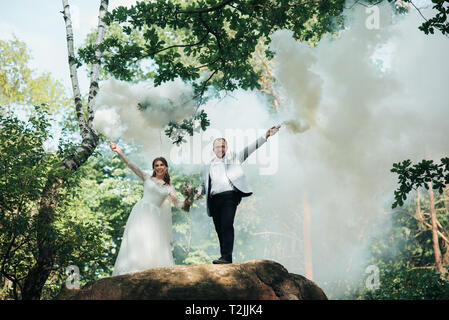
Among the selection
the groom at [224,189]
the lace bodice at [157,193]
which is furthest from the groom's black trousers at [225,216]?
the lace bodice at [157,193]

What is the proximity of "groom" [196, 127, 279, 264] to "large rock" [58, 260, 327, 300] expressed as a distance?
60 cm

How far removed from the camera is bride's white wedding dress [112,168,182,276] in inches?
207

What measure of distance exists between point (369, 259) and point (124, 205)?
14172 millimetres

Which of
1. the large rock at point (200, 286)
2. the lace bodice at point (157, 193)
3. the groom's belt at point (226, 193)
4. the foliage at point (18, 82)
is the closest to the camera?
the large rock at point (200, 286)

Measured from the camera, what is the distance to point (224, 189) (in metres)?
5.40

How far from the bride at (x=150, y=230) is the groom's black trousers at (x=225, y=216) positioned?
0.44m

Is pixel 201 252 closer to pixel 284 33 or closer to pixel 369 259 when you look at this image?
pixel 369 259

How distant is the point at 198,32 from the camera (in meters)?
6.46

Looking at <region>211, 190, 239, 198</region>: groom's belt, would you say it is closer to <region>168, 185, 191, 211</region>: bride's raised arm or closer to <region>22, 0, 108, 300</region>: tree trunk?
<region>168, 185, 191, 211</region>: bride's raised arm

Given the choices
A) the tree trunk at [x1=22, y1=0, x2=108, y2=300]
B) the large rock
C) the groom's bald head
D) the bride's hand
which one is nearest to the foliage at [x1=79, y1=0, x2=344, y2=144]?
the tree trunk at [x1=22, y1=0, x2=108, y2=300]

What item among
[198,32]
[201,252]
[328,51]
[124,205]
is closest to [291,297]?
[198,32]

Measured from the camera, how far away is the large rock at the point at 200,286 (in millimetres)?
4301

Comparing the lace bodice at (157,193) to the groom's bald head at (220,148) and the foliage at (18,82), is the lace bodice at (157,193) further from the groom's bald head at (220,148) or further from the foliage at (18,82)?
the foliage at (18,82)

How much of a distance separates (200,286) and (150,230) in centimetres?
142
